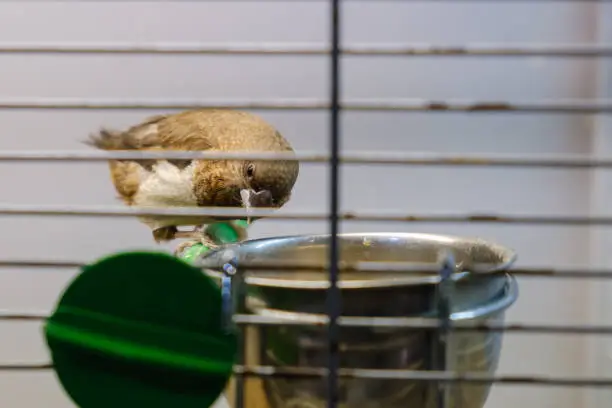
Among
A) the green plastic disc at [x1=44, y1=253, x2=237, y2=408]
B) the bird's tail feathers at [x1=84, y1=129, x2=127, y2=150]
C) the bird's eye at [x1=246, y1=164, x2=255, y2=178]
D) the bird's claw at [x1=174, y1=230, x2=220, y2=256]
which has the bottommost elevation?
the bird's claw at [x1=174, y1=230, x2=220, y2=256]

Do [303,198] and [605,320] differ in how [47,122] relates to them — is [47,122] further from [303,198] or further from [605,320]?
[605,320]

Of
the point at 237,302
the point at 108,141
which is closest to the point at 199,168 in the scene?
the point at 108,141

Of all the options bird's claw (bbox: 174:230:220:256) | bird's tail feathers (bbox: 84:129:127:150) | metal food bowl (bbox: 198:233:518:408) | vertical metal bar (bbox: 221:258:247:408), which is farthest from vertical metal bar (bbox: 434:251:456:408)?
bird's tail feathers (bbox: 84:129:127:150)

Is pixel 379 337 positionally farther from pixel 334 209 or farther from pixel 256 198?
pixel 256 198

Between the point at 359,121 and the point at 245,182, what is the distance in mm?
199

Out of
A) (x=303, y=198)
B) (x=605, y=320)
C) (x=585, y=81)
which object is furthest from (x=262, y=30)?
(x=605, y=320)

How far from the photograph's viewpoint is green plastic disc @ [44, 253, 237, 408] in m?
0.46

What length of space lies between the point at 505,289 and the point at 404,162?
17 centimetres

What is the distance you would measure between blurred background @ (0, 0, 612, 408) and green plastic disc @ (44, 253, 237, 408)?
619mm

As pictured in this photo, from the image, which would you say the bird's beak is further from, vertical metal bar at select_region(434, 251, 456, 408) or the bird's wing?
vertical metal bar at select_region(434, 251, 456, 408)

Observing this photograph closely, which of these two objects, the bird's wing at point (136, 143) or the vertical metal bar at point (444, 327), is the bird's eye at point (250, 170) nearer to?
the bird's wing at point (136, 143)

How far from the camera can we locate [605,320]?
3.30ft

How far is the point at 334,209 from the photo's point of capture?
0.44 m

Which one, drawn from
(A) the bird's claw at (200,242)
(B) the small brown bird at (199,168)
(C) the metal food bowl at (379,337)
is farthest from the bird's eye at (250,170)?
(C) the metal food bowl at (379,337)
